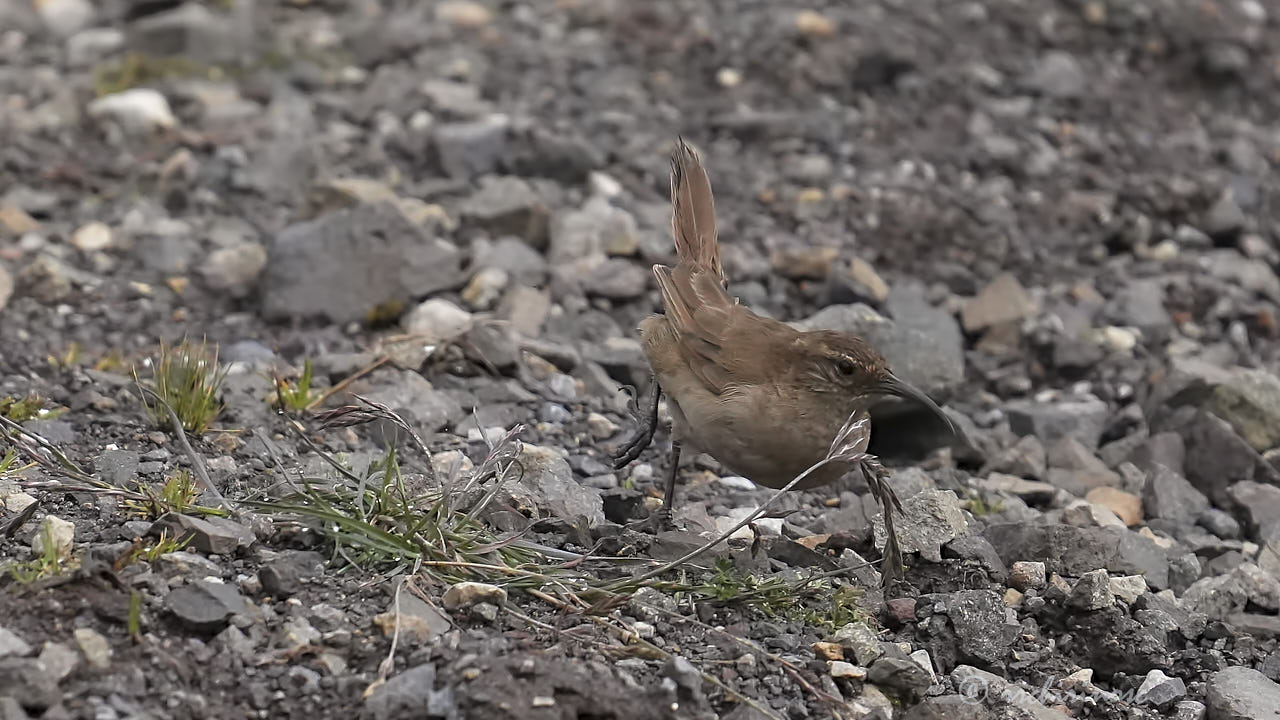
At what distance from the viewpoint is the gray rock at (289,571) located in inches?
171

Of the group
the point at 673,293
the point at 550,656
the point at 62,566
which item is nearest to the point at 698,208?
the point at 673,293

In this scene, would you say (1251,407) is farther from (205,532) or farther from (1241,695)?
(205,532)

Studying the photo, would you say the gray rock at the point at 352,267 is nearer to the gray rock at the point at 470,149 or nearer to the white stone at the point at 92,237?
the white stone at the point at 92,237

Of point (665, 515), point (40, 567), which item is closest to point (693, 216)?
point (665, 515)

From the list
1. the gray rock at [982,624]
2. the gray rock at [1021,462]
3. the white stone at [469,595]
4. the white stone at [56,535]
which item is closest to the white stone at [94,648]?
the white stone at [56,535]

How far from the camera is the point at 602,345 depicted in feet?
24.6

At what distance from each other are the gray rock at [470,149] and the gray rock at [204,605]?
16.7ft

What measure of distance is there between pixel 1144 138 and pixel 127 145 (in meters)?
6.97

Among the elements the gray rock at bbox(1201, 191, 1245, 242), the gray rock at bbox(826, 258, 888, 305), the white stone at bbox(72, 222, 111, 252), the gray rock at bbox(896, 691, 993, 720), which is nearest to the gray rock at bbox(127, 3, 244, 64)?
the white stone at bbox(72, 222, 111, 252)

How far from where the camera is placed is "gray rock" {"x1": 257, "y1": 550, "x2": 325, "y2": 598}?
436cm

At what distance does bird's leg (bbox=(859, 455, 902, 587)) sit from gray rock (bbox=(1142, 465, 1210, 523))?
Result: 1.97 meters

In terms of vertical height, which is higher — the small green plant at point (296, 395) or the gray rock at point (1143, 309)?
the small green plant at point (296, 395)

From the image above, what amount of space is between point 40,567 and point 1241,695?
3.75m

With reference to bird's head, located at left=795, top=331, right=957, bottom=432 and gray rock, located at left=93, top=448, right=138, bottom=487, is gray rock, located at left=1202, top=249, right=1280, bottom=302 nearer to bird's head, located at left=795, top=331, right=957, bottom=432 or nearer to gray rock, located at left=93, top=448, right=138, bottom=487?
bird's head, located at left=795, top=331, right=957, bottom=432
